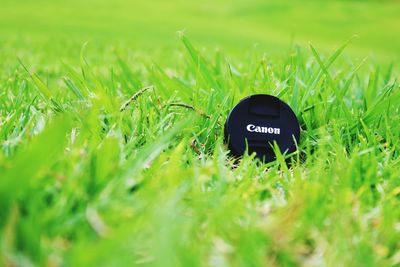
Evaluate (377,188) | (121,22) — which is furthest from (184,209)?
(121,22)

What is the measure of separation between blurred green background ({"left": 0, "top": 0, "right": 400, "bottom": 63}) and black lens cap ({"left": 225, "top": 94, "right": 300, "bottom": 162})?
1061cm

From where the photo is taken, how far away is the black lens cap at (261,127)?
6.18 ft

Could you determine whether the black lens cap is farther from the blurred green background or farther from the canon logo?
the blurred green background

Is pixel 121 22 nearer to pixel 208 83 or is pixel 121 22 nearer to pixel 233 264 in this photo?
pixel 208 83

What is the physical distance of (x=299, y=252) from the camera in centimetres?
112

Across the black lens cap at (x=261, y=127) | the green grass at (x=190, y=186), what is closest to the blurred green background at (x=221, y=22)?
the green grass at (x=190, y=186)

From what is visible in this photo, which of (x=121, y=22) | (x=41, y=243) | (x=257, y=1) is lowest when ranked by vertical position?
(x=257, y=1)

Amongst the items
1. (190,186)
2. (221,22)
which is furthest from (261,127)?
(221,22)

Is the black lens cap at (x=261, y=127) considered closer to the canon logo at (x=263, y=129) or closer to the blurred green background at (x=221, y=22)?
the canon logo at (x=263, y=129)

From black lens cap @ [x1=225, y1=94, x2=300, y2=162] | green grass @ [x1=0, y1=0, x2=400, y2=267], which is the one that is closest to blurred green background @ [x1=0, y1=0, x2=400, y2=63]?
green grass @ [x1=0, y1=0, x2=400, y2=267]

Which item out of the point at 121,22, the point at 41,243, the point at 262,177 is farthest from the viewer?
the point at 121,22

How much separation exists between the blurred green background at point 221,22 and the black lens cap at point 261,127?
10607 mm

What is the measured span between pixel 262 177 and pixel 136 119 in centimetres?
58

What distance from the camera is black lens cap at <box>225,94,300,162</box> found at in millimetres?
1884
